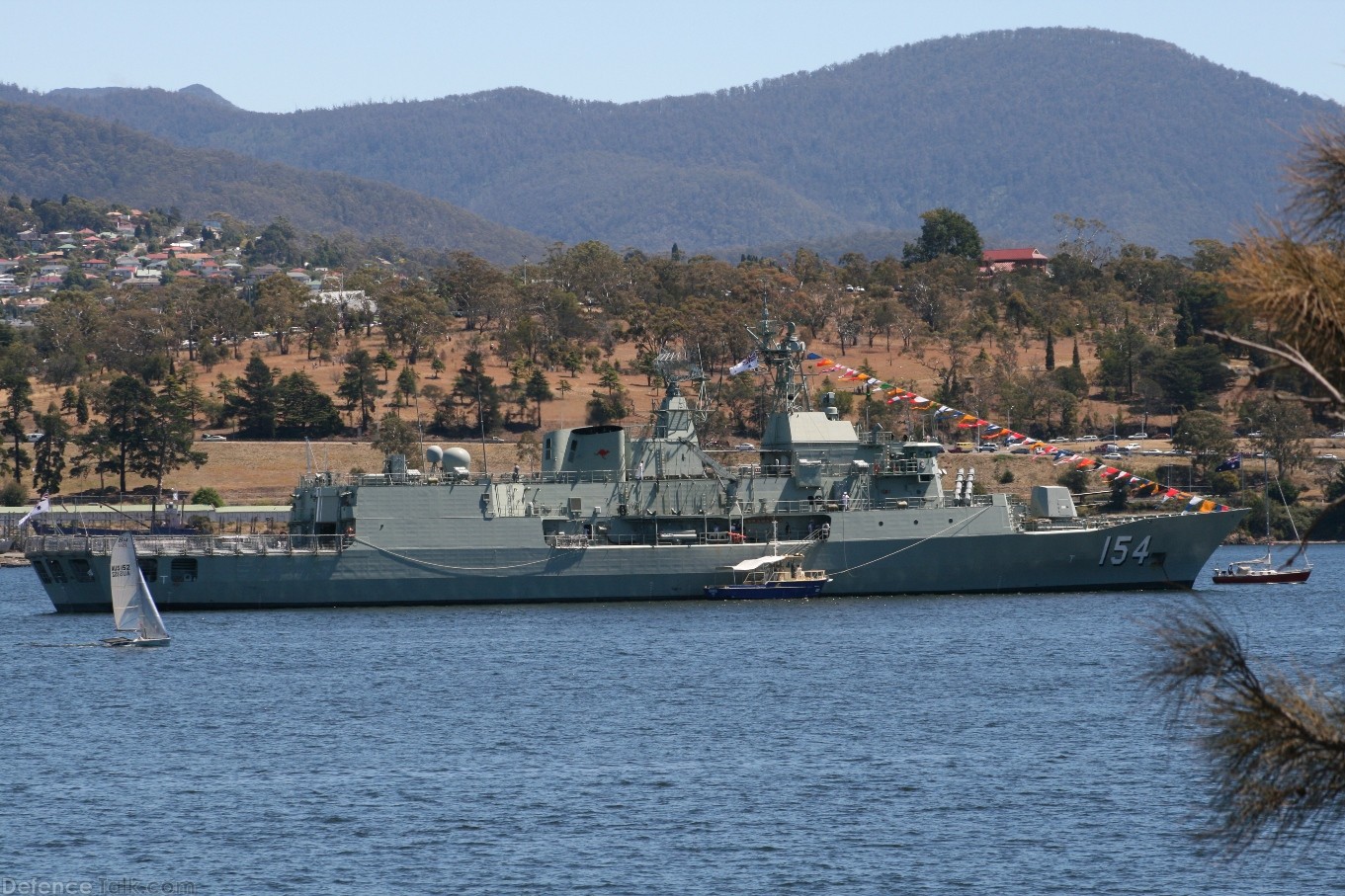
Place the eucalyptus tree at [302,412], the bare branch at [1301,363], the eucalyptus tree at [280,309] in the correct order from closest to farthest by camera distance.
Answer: the bare branch at [1301,363]
the eucalyptus tree at [302,412]
the eucalyptus tree at [280,309]

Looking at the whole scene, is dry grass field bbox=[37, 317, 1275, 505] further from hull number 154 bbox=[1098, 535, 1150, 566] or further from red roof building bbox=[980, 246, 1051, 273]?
red roof building bbox=[980, 246, 1051, 273]

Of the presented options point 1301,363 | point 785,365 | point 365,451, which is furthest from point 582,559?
point 365,451

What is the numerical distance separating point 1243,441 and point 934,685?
59896mm

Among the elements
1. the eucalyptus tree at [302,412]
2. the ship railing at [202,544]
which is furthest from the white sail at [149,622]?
the eucalyptus tree at [302,412]

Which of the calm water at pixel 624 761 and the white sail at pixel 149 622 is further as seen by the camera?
the white sail at pixel 149 622

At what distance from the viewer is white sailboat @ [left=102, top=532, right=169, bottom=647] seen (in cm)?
3738

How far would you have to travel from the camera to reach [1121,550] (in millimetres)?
44594

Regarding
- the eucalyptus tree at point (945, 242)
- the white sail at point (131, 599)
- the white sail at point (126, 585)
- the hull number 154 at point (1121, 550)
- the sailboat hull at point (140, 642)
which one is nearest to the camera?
the sailboat hull at point (140, 642)

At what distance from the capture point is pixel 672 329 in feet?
326

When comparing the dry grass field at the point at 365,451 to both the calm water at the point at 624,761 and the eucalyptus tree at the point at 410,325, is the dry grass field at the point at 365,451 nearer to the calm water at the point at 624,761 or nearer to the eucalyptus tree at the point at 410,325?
the eucalyptus tree at the point at 410,325

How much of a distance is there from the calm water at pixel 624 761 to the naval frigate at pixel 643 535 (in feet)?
12.4

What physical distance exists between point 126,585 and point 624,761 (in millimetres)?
17928

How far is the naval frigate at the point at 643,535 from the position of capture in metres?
43.2

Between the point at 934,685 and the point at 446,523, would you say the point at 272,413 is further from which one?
the point at 934,685
